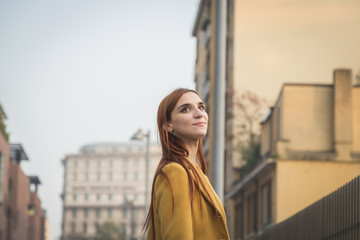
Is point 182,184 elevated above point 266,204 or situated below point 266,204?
above

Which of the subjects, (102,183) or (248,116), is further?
(102,183)

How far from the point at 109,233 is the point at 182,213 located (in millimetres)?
110263

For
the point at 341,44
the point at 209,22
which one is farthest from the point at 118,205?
the point at 341,44

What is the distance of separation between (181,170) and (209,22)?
40.2 metres

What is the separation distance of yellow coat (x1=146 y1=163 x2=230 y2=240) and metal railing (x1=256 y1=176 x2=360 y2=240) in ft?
9.65

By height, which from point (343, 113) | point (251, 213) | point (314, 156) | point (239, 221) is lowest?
point (239, 221)

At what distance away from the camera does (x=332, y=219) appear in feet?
26.1

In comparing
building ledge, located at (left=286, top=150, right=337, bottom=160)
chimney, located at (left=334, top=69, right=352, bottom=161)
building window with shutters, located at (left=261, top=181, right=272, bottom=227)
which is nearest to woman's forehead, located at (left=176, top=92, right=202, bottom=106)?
building ledge, located at (left=286, top=150, right=337, bottom=160)

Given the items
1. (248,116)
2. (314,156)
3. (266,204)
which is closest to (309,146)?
(314,156)

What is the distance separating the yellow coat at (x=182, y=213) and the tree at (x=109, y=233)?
10749 centimetres

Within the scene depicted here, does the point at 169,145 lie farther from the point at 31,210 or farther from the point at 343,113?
the point at 31,210

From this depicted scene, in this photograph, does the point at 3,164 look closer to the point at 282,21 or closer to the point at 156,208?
the point at 282,21

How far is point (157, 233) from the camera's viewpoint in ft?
13.9

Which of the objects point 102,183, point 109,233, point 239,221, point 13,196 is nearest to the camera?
point 239,221
